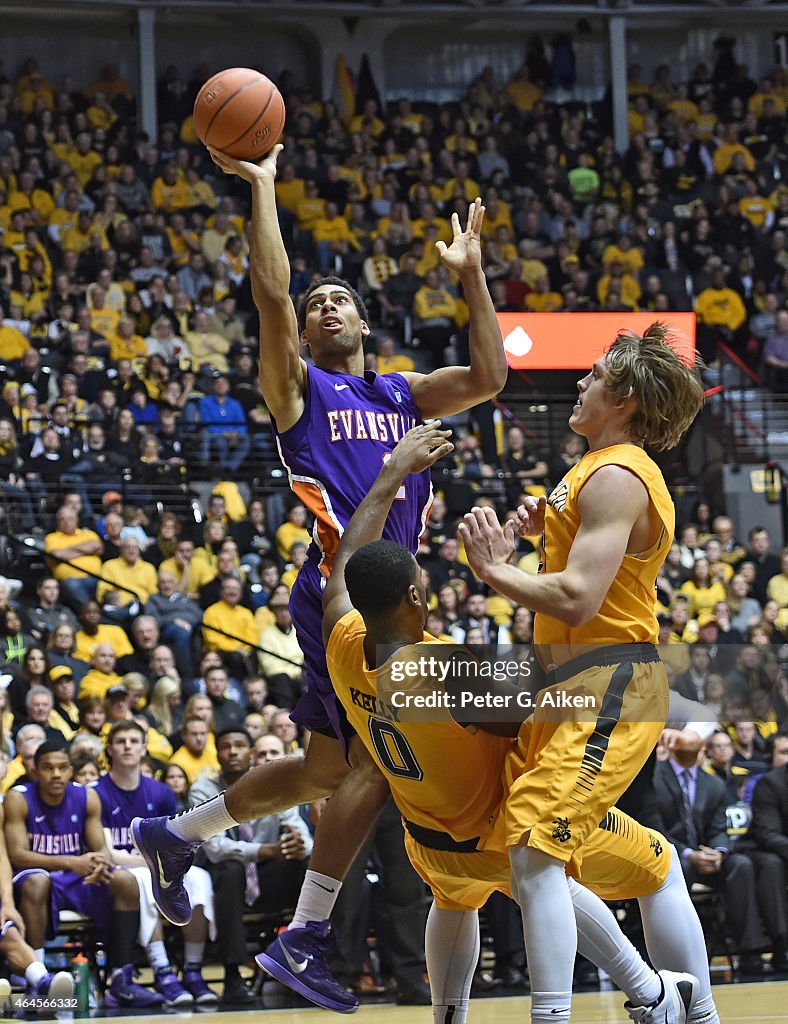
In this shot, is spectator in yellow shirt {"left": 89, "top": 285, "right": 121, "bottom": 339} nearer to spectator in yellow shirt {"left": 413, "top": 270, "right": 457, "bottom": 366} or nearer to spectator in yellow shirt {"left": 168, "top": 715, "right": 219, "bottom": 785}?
spectator in yellow shirt {"left": 413, "top": 270, "right": 457, "bottom": 366}

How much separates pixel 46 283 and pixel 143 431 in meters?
3.19

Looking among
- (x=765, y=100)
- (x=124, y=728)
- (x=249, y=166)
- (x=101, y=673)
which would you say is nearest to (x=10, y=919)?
(x=124, y=728)

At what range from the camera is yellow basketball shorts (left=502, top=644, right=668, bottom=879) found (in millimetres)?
3912

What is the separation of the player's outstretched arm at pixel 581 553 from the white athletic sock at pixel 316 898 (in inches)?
51.2

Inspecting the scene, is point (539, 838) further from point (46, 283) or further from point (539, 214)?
point (539, 214)

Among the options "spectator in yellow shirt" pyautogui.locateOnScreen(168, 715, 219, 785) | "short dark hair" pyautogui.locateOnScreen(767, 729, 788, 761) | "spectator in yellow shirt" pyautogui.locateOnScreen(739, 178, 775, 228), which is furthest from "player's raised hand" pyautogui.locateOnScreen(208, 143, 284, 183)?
"spectator in yellow shirt" pyautogui.locateOnScreen(739, 178, 775, 228)

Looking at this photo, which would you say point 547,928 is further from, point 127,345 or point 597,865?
point 127,345

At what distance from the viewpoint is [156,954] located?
7.84 meters

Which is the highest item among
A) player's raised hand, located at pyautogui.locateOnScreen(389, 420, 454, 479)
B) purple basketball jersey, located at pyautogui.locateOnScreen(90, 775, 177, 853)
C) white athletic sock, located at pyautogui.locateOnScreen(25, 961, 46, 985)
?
player's raised hand, located at pyautogui.locateOnScreen(389, 420, 454, 479)

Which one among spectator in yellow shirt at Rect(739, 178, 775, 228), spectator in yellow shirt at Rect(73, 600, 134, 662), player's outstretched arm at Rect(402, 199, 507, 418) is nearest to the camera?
player's outstretched arm at Rect(402, 199, 507, 418)

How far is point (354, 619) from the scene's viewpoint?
4289 mm

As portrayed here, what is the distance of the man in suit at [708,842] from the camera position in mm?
8367

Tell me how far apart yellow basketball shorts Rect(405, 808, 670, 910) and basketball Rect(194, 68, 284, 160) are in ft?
7.60

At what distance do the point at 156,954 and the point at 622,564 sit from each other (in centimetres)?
475
